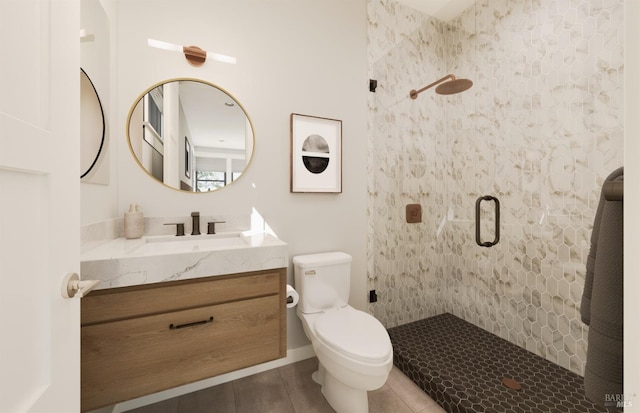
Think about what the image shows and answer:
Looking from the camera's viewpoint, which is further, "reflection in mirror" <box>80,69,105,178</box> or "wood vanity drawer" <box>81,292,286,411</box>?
"reflection in mirror" <box>80,69,105,178</box>

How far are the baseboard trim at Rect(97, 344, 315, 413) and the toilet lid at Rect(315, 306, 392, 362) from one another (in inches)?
19.0

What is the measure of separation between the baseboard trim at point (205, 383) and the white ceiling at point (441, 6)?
9.41ft

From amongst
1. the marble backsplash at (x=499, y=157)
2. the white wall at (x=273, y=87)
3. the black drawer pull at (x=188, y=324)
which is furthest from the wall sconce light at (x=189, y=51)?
the black drawer pull at (x=188, y=324)

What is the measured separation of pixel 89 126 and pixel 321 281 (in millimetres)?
1455

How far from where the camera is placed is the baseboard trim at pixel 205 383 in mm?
1458

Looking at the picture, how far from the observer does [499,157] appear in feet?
6.77

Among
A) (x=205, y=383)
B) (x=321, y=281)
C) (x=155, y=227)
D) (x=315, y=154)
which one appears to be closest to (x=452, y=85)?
(x=315, y=154)

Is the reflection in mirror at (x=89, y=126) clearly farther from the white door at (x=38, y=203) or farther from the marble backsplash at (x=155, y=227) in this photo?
the white door at (x=38, y=203)

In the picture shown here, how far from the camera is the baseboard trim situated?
4.78 ft

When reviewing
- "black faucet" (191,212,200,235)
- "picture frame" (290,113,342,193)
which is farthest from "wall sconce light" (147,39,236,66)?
"black faucet" (191,212,200,235)

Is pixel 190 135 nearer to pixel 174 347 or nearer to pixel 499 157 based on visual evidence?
pixel 174 347

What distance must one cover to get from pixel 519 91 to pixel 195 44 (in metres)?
2.24

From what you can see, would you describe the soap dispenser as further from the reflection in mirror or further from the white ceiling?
the white ceiling

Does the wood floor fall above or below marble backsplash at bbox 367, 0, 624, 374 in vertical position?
below
